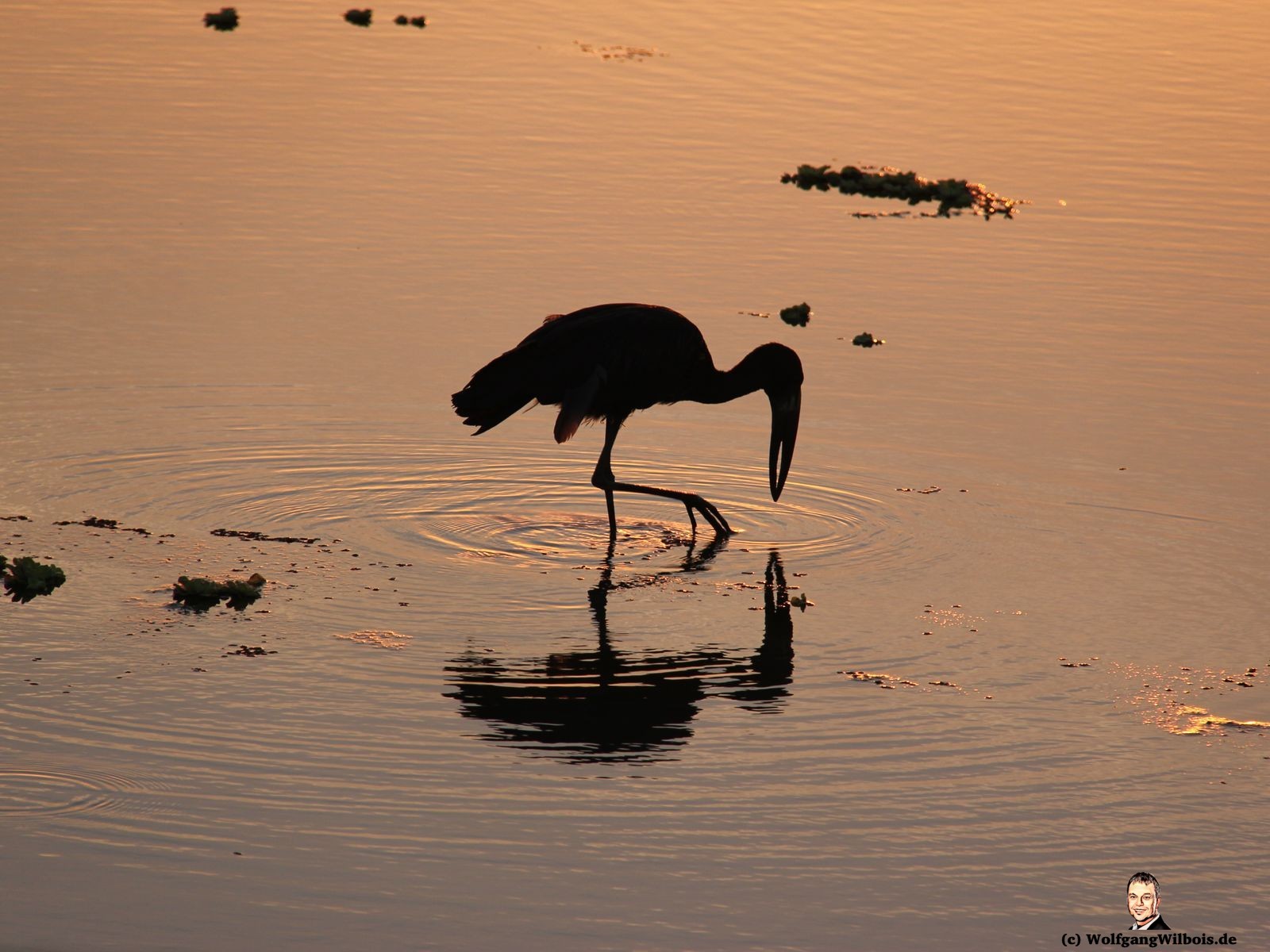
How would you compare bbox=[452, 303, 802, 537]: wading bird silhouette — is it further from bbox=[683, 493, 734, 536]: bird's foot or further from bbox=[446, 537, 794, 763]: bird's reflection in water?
bbox=[446, 537, 794, 763]: bird's reflection in water

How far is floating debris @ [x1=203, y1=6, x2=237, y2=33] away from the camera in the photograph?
25.5 m

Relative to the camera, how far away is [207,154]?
19125 mm

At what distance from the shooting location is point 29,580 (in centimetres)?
978

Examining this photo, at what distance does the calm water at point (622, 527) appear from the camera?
7.28m

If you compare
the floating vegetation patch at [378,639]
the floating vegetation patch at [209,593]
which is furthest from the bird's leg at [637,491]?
the floating vegetation patch at [209,593]

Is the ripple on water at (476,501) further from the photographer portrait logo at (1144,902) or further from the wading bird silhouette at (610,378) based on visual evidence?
the photographer portrait logo at (1144,902)

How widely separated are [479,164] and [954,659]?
10.7 metres

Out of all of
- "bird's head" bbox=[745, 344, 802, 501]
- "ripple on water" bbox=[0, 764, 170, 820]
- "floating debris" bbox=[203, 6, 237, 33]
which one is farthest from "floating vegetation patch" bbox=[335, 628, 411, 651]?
"floating debris" bbox=[203, 6, 237, 33]

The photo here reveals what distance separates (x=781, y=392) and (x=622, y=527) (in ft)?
4.16

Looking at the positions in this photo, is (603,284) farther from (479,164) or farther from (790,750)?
(790,750)

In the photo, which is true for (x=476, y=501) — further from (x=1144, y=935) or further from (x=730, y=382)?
(x=1144, y=935)

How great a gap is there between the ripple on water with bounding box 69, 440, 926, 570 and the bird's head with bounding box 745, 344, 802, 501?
0.73ft

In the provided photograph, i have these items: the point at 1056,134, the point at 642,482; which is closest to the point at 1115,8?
the point at 1056,134

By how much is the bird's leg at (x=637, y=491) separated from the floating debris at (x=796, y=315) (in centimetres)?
343
